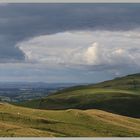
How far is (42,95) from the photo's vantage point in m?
43.7

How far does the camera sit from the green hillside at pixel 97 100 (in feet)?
146

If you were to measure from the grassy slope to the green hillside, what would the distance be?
1.19 meters

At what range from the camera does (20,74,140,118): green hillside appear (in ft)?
146

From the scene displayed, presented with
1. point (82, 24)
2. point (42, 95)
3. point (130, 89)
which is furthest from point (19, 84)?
point (130, 89)

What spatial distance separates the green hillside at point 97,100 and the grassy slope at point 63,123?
1.19m

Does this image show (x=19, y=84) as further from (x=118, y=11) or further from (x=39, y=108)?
(x=118, y=11)

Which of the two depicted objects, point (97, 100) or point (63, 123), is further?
point (97, 100)

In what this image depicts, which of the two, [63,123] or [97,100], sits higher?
[97,100]

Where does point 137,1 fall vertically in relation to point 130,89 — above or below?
above

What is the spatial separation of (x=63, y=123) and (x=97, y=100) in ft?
24.4

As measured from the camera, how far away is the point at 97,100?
4734 centimetres

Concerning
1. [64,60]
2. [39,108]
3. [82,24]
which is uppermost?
[82,24]

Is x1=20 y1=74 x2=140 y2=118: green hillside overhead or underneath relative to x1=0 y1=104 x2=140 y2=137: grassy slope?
overhead

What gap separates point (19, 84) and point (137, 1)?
35.4 ft
